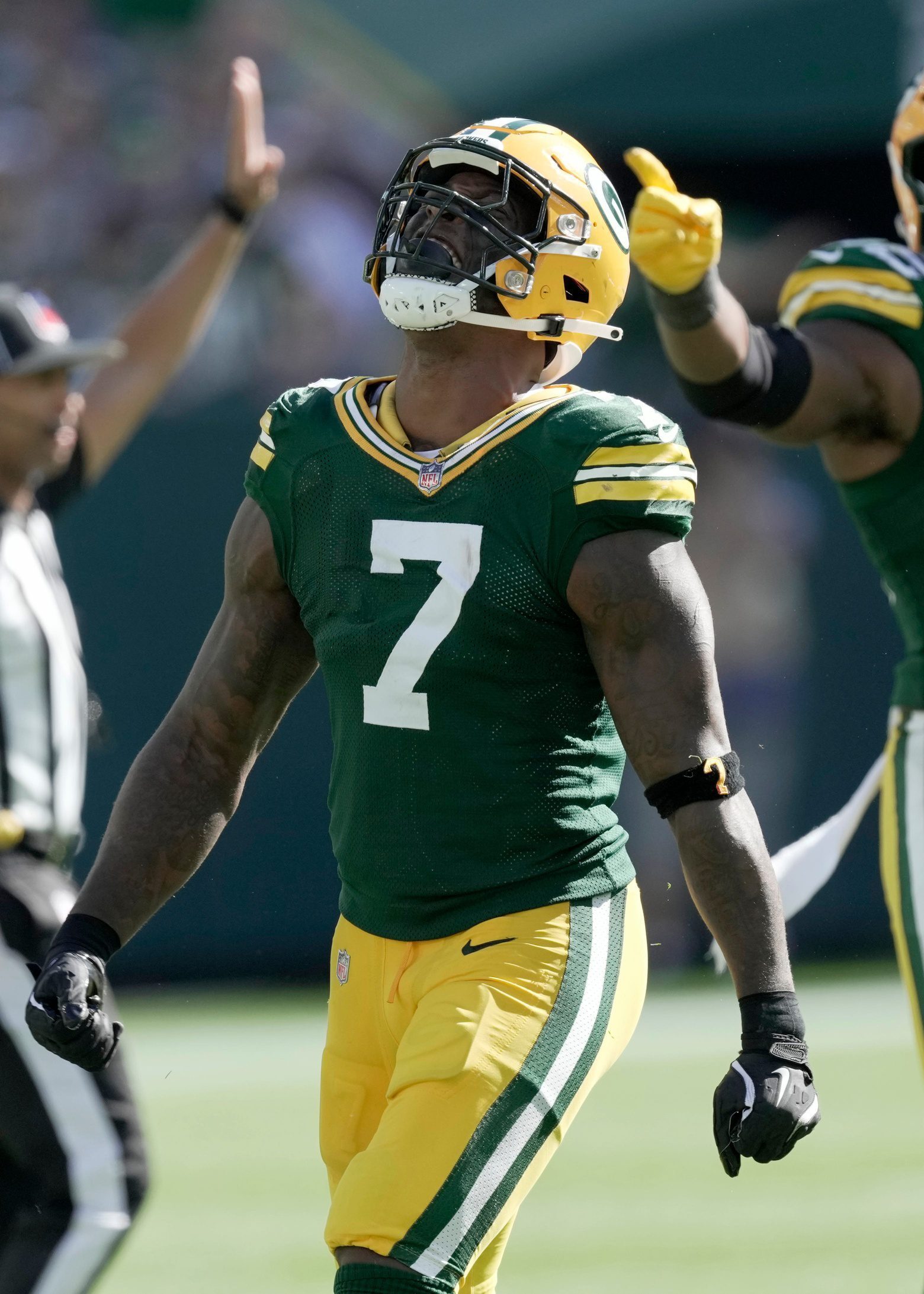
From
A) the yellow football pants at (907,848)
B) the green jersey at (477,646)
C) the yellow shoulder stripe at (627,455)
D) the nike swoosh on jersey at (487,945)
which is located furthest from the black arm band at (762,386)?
the nike swoosh on jersey at (487,945)

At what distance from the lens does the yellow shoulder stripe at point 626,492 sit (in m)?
2.66

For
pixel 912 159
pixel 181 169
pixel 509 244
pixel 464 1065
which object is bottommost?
pixel 464 1065

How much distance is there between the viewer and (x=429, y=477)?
2.81 meters

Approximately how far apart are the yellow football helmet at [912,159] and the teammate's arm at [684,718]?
155 cm

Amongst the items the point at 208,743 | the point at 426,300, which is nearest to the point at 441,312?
the point at 426,300

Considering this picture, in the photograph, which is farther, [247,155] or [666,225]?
[247,155]

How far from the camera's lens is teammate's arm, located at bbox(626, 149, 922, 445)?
11.1ft

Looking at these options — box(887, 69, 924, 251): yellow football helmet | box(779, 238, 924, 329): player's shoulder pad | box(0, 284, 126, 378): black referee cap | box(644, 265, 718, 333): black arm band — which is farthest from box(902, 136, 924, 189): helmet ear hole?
box(0, 284, 126, 378): black referee cap

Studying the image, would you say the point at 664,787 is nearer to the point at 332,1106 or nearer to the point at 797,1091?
the point at 797,1091

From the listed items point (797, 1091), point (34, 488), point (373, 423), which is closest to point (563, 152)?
point (373, 423)

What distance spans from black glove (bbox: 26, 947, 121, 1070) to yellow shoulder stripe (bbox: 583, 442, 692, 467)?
3.43 feet

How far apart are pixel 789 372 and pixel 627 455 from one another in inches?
40.4

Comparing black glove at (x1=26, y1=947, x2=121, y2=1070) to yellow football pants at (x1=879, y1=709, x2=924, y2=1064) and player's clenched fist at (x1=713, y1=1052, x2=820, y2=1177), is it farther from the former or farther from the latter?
yellow football pants at (x1=879, y1=709, x2=924, y2=1064)

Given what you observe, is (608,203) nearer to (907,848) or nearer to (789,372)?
(789,372)
